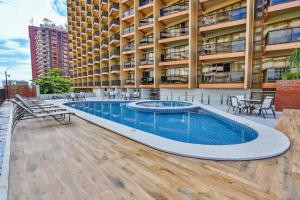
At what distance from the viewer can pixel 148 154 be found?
12.1ft

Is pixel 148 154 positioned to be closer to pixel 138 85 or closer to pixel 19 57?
pixel 138 85

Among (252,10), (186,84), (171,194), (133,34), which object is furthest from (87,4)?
(171,194)

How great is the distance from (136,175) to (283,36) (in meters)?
12.7

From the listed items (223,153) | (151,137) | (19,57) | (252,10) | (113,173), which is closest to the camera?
(113,173)

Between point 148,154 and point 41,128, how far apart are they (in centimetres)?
459

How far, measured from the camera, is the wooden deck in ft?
7.61

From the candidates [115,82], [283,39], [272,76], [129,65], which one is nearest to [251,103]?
[272,76]

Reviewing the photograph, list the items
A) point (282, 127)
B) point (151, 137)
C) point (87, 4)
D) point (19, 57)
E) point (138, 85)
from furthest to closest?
point (19, 57)
point (87, 4)
point (138, 85)
point (282, 127)
point (151, 137)

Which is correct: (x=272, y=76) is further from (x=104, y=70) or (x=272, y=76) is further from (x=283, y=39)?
(x=104, y=70)

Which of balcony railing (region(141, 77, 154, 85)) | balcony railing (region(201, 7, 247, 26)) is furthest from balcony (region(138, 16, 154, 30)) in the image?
balcony railing (region(201, 7, 247, 26))

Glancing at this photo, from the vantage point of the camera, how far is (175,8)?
17.5 m

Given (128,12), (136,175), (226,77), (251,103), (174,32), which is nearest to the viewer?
(136,175)

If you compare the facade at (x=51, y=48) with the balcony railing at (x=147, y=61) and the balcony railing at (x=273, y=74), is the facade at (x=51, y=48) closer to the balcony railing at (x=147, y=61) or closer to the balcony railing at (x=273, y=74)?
the balcony railing at (x=147, y=61)

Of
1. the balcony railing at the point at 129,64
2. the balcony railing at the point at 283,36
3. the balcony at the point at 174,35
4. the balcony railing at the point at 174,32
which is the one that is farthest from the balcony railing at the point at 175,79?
the balcony railing at the point at 283,36
